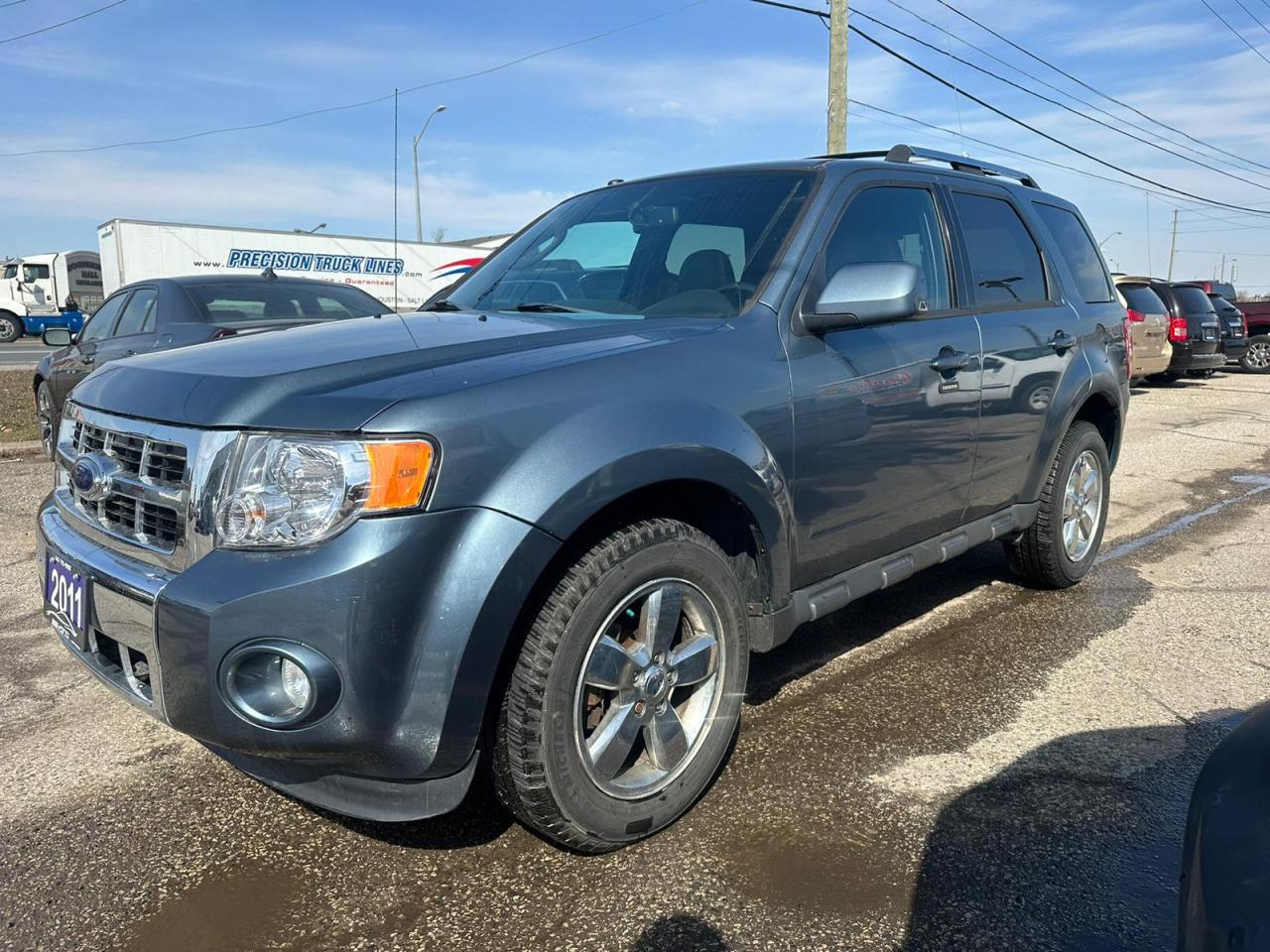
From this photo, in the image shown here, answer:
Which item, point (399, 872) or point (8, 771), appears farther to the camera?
point (8, 771)

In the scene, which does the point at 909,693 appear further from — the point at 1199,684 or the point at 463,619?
the point at 463,619

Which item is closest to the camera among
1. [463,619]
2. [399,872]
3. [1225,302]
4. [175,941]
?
[463,619]

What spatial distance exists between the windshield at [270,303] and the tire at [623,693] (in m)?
4.92

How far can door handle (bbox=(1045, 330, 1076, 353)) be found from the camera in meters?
4.39

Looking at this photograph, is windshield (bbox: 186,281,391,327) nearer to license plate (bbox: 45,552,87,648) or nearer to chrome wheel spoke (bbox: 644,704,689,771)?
license plate (bbox: 45,552,87,648)

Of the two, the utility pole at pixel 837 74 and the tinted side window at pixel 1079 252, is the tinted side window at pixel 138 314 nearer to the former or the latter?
the tinted side window at pixel 1079 252

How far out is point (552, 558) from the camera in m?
2.37

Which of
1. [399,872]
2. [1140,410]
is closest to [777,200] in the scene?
[399,872]

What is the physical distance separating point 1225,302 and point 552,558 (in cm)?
2056

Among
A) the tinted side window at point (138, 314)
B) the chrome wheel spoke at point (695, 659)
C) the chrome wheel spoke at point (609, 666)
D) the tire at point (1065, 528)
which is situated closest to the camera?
A: the chrome wheel spoke at point (609, 666)

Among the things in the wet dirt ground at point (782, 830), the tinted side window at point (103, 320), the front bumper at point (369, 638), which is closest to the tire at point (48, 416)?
the tinted side window at point (103, 320)

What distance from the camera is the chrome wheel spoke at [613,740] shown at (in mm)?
2502

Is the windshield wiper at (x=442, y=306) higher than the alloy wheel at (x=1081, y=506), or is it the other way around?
the windshield wiper at (x=442, y=306)

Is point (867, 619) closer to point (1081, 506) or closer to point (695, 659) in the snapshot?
point (1081, 506)
